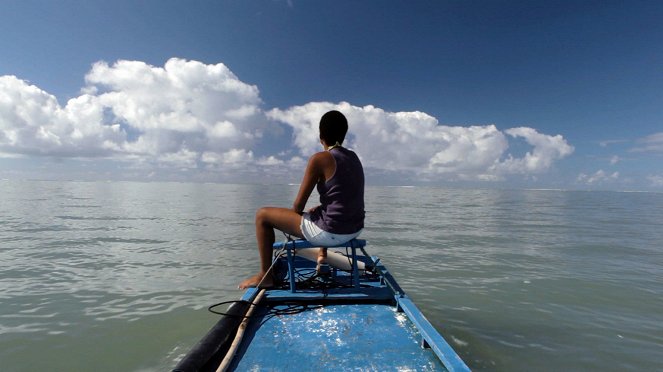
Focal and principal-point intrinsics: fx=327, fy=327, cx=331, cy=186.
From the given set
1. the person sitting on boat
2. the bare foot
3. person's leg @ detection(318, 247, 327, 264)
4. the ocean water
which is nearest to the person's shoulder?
the person sitting on boat

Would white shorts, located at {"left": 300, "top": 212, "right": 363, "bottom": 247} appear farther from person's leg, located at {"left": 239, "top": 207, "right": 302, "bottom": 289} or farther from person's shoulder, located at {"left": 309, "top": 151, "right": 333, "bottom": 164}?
person's shoulder, located at {"left": 309, "top": 151, "right": 333, "bottom": 164}

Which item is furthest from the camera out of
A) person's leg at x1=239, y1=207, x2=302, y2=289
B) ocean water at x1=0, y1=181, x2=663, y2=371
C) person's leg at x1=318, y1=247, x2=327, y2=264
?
person's leg at x1=318, y1=247, x2=327, y2=264

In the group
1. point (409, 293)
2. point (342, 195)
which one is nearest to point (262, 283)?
point (342, 195)

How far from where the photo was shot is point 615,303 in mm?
7707

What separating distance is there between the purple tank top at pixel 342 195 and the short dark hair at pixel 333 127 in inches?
8.4

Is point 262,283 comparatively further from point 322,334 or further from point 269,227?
point 322,334

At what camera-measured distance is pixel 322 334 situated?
11.2ft

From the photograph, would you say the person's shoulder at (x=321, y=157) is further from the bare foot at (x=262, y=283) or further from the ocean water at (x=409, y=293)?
the ocean water at (x=409, y=293)

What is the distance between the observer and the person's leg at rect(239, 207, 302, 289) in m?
4.55

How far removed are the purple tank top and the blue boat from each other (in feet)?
1.43

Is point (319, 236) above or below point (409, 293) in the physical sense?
above

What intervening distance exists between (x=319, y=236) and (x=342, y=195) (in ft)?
2.13

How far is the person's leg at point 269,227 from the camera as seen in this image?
4.55m

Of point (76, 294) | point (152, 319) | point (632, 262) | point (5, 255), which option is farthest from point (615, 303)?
point (5, 255)
